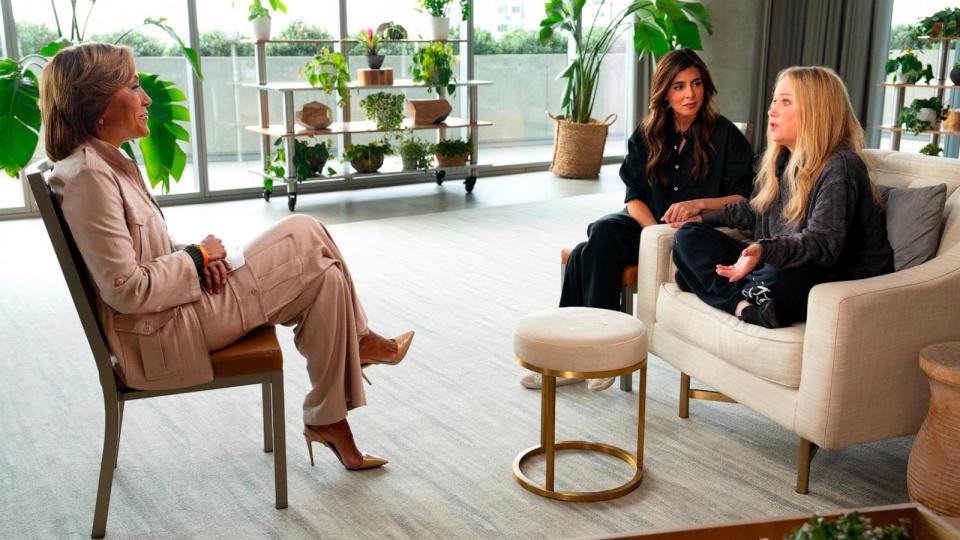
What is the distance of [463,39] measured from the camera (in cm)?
787

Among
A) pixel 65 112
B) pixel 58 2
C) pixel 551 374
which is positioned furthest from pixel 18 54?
pixel 551 374

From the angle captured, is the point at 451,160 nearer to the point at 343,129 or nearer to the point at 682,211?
the point at 343,129

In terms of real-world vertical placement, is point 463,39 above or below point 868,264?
above

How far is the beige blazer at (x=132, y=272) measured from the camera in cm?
223

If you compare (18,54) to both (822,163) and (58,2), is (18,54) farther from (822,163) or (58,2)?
(822,163)

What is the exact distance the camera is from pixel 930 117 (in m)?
6.92

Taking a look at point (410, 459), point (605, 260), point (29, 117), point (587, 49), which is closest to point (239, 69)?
point (29, 117)

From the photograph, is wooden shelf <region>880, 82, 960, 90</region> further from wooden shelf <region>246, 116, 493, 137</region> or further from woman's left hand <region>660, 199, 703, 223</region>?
woman's left hand <region>660, 199, 703, 223</region>

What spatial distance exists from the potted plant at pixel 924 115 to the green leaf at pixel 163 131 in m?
4.89

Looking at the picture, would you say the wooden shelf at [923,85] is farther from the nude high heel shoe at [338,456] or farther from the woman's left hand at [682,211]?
the nude high heel shoe at [338,456]

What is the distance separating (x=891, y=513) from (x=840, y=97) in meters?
1.44

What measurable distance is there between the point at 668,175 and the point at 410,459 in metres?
1.35

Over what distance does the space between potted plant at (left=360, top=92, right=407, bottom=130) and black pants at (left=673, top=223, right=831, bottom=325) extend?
4289mm

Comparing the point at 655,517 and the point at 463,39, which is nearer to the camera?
the point at 655,517
